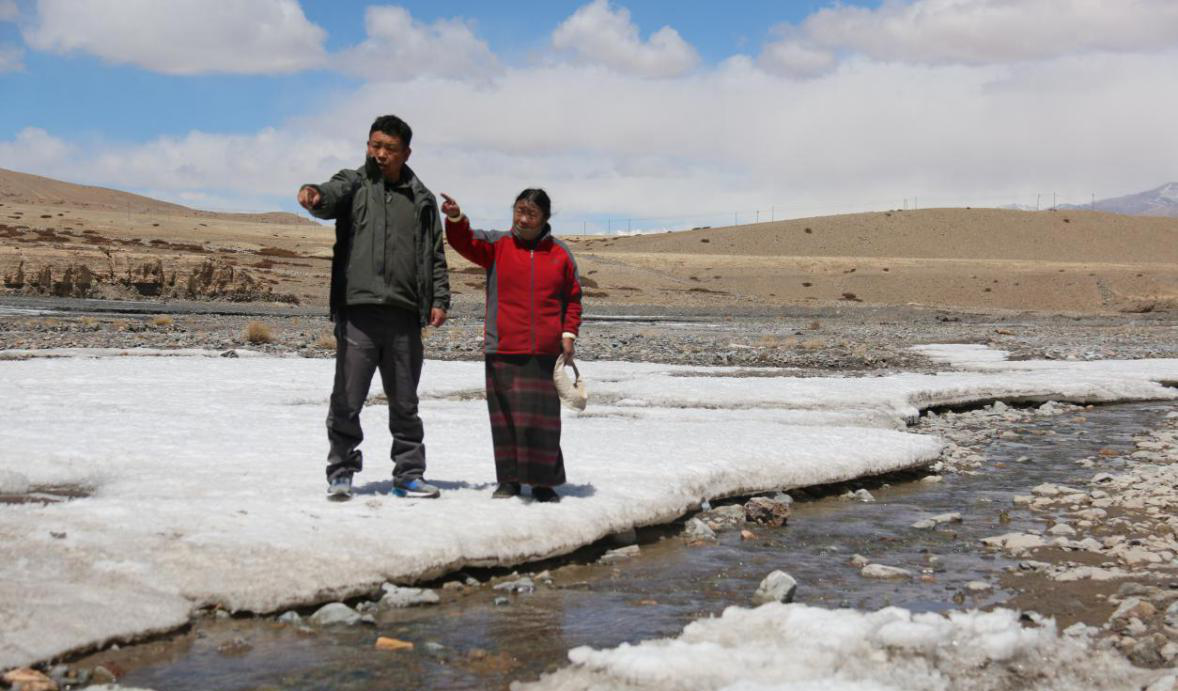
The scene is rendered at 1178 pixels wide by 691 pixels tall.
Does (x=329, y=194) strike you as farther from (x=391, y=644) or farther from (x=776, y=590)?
(x=776, y=590)

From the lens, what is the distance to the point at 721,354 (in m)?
21.4

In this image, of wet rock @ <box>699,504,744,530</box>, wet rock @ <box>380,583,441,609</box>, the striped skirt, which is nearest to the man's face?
the striped skirt

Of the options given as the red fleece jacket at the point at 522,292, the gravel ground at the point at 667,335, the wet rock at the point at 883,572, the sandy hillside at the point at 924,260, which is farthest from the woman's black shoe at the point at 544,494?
the sandy hillside at the point at 924,260

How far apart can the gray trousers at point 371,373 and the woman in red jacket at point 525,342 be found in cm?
47

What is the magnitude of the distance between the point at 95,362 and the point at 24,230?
62491mm

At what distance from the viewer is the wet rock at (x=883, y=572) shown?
593cm

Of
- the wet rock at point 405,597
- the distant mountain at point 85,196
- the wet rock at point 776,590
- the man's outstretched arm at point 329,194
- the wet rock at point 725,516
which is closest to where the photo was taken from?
the wet rock at point 405,597

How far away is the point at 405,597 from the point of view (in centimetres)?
517

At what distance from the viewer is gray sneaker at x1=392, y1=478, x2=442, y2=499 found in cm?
654

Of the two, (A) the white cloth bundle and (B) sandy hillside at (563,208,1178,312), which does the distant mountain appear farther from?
(A) the white cloth bundle

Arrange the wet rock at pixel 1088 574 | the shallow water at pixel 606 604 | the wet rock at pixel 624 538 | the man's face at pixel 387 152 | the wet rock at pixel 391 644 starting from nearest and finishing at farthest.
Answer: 1. the shallow water at pixel 606 604
2. the wet rock at pixel 391 644
3. the wet rock at pixel 1088 574
4. the man's face at pixel 387 152
5. the wet rock at pixel 624 538

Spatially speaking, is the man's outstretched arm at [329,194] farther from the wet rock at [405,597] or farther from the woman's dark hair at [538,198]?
the wet rock at [405,597]

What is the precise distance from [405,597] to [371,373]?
1.71m

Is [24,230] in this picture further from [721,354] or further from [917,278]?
[721,354]
